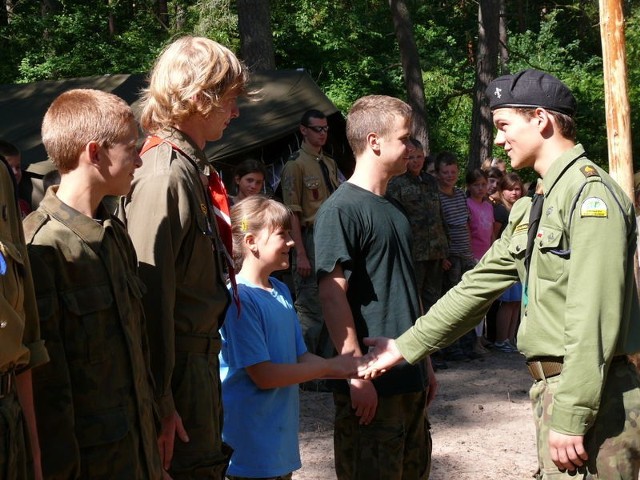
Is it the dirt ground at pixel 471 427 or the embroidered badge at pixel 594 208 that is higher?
the embroidered badge at pixel 594 208

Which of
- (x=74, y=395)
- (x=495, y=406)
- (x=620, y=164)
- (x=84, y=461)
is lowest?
(x=495, y=406)

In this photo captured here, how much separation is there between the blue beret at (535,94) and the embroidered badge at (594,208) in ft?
1.47

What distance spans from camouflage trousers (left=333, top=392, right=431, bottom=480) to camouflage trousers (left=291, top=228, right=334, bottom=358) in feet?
11.4

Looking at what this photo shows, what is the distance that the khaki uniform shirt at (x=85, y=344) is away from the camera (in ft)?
9.20

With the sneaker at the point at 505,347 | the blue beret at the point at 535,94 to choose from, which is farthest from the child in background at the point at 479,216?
the blue beret at the point at 535,94

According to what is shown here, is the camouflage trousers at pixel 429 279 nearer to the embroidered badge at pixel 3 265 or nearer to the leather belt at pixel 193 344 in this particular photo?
the leather belt at pixel 193 344

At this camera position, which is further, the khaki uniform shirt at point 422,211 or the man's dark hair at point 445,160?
the man's dark hair at point 445,160

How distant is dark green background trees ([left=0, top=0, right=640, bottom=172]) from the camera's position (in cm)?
2495

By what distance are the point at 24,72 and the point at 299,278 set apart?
758 inches

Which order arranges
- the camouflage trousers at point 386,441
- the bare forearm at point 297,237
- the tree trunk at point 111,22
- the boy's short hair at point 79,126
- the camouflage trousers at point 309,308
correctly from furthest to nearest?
the tree trunk at point 111,22
the bare forearm at point 297,237
the camouflage trousers at point 309,308
the camouflage trousers at point 386,441
the boy's short hair at point 79,126

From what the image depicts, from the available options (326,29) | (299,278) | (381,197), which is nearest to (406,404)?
(381,197)

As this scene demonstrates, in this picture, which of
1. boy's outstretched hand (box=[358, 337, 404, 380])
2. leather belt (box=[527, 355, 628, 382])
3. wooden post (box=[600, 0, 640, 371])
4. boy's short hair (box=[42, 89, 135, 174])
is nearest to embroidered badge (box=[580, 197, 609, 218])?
leather belt (box=[527, 355, 628, 382])

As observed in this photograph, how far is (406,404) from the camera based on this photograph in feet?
14.0

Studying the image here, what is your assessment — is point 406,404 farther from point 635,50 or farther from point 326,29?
point 326,29
